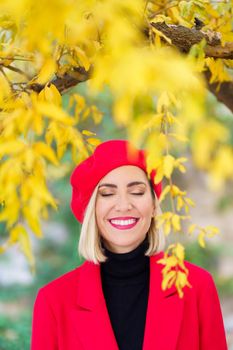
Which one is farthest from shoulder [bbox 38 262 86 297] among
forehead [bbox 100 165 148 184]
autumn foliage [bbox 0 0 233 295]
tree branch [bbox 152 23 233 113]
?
tree branch [bbox 152 23 233 113]

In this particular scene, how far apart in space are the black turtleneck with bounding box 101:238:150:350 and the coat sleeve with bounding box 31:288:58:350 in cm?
18

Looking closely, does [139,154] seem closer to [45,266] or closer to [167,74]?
[167,74]

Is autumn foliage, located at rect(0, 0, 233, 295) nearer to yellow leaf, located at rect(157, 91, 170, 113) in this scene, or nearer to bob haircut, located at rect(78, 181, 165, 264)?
yellow leaf, located at rect(157, 91, 170, 113)

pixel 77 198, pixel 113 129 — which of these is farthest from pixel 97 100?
pixel 77 198

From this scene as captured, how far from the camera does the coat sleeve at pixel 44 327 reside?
2.00 m

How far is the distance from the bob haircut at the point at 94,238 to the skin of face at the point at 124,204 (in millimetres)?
21

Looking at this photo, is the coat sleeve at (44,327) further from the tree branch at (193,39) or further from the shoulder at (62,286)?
the tree branch at (193,39)

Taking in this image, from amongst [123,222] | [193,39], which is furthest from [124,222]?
[193,39]

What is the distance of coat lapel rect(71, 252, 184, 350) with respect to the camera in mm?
1977

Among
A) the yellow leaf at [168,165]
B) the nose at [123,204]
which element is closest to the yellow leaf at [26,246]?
the yellow leaf at [168,165]

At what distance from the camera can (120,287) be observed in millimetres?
2055

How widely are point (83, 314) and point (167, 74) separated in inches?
51.3

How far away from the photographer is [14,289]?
26.0 feet

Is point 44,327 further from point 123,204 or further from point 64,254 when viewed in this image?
point 64,254
